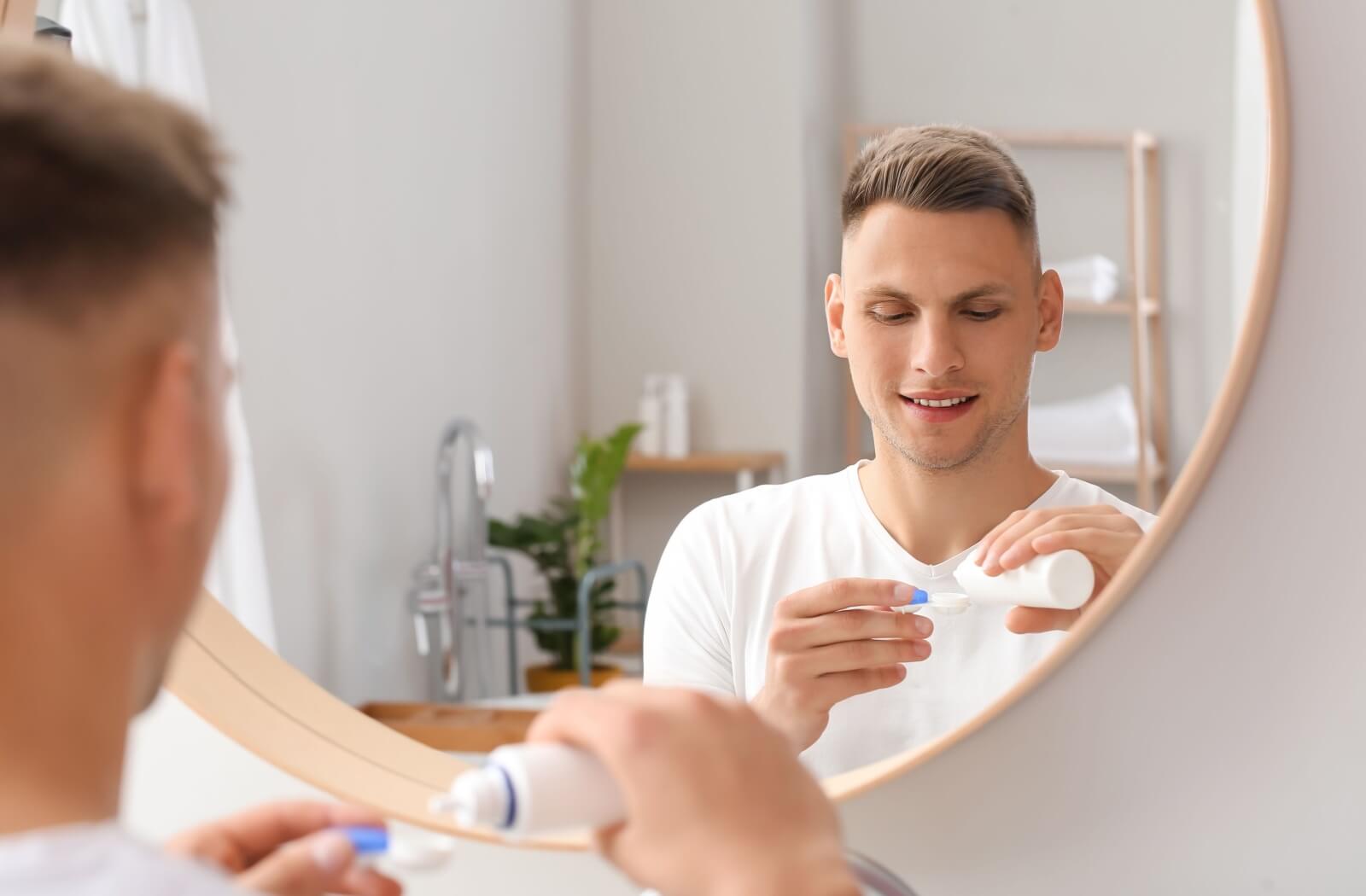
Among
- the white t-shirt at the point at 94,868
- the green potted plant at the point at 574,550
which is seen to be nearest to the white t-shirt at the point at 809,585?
the green potted plant at the point at 574,550

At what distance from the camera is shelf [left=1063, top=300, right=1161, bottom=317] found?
2.24ft

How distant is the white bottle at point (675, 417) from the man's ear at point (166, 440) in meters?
0.49

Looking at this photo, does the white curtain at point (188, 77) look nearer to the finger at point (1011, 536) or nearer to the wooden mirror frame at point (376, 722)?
the wooden mirror frame at point (376, 722)

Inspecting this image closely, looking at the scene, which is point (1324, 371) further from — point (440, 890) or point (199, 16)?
point (199, 16)

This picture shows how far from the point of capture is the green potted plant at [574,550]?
0.89m

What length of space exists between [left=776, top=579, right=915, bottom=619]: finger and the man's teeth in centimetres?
10

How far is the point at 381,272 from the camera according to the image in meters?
1.31

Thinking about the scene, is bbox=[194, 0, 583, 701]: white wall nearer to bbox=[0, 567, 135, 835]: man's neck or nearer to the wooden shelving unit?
the wooden shelving unit

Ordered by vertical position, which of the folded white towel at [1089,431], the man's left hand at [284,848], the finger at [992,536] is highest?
the folded white towel at [1089,431]

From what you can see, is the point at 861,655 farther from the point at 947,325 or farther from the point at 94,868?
the point at 94,868

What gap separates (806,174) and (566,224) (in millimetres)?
269

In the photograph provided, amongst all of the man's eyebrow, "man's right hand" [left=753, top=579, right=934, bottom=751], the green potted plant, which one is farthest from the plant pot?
the man's eyebrow

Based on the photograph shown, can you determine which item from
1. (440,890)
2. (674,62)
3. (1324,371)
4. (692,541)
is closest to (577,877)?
(440,890)

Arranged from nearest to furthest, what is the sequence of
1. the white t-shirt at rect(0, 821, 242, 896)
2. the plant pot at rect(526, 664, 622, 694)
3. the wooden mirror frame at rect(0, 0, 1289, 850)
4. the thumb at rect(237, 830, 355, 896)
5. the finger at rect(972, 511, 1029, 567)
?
the white t-shirt at rect(0, 821, 242, 896) < the thumb at rect(237, 830, 355, 896) < the wooden mirror frame at rect(0, 0, 1289, 850) < the finger at rect(972, 511, 1029, 567) < the plant pot at rect(526, 664, 622, 694)
